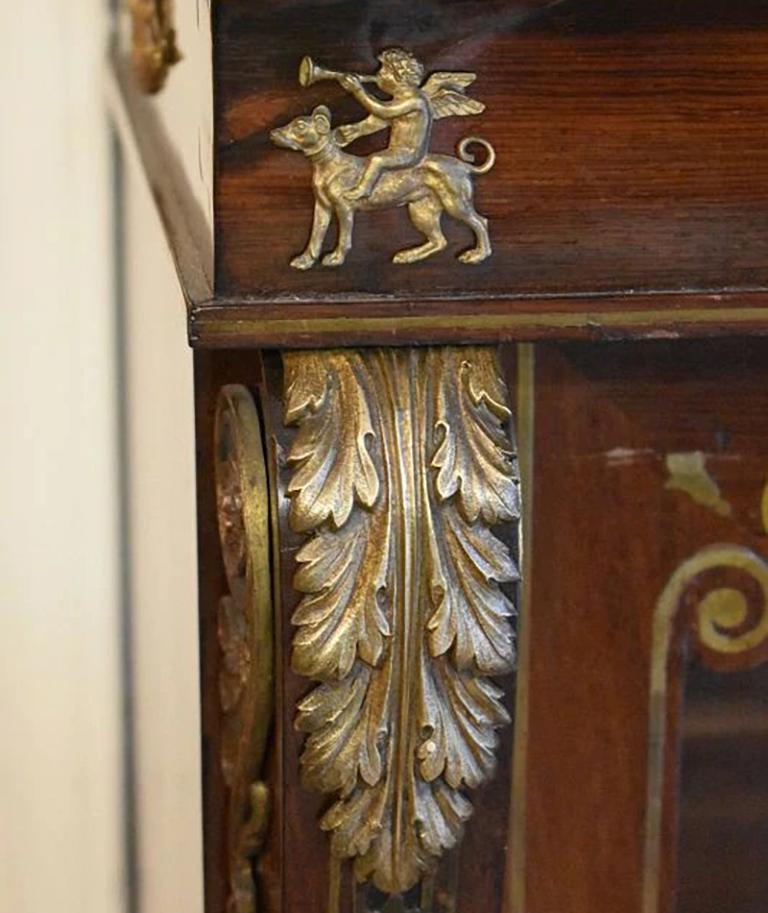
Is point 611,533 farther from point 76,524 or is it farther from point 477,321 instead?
point 76,524

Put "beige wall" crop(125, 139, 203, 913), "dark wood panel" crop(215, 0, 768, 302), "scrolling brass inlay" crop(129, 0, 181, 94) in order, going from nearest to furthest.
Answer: "dark wood panel" crop(215, 0, 768, 302), "scrolling brass inlay" crop(129, 0, 181, 94), "beige wall" crop(125, 139, 203, 913)

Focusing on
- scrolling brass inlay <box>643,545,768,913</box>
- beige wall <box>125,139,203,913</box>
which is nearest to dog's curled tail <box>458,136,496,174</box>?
scrolling brass inlay <box>643,545,768,913</box>

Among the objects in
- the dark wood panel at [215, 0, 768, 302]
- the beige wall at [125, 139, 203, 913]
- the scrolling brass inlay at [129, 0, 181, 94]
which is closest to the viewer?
the dark wood panel at [215, 0, 768, 302]

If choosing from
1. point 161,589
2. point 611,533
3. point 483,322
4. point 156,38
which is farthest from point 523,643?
point 161,589

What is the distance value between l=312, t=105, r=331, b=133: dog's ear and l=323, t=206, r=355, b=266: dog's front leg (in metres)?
0.03

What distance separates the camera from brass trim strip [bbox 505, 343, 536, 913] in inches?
31.1

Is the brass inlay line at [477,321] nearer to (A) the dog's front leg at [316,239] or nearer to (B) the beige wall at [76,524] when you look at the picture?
(A) the dog's front leg at [316,239]

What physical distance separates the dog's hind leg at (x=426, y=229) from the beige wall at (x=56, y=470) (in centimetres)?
58

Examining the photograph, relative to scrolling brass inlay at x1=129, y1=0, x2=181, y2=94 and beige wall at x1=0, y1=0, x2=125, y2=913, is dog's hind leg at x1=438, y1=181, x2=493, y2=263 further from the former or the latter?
beige wall at x1=0, y1=0, x2=125, y2=913

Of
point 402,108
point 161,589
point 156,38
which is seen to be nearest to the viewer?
point 402,108

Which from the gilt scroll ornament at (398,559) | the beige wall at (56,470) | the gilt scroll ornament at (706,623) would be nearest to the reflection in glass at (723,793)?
the gilt scroll ornament at (706,623)

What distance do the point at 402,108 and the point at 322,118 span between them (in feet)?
0.09

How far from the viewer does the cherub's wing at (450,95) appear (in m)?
0.67

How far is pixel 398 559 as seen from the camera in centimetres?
70
